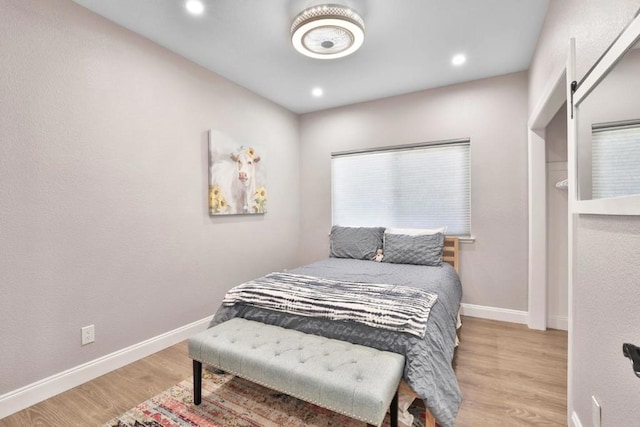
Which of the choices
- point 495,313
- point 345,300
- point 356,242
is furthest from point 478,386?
point 356,242

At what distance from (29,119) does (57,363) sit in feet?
5.15

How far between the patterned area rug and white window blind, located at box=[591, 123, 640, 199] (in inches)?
61.0

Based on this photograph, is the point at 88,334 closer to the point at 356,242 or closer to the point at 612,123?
the point at 356,242

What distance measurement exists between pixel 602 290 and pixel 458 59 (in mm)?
2385

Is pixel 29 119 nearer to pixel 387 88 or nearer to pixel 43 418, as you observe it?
pixel 43 418

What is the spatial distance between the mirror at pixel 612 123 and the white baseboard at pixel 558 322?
2.13m

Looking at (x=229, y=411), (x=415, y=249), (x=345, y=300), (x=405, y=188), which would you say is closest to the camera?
(x=229, y=411)

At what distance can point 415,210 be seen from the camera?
357 centimetres

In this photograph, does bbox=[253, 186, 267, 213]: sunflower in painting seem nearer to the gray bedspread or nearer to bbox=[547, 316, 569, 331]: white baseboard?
the gray bedspread

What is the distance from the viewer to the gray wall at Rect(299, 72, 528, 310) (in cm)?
306

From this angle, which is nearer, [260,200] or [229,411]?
→ [229,411]

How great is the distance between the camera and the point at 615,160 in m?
1.04

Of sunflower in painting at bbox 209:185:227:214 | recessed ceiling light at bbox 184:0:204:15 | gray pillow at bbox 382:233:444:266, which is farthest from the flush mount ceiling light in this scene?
gray pillow at bbox 382:233:444:266

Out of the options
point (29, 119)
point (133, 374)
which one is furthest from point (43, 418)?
point (29, 119)
